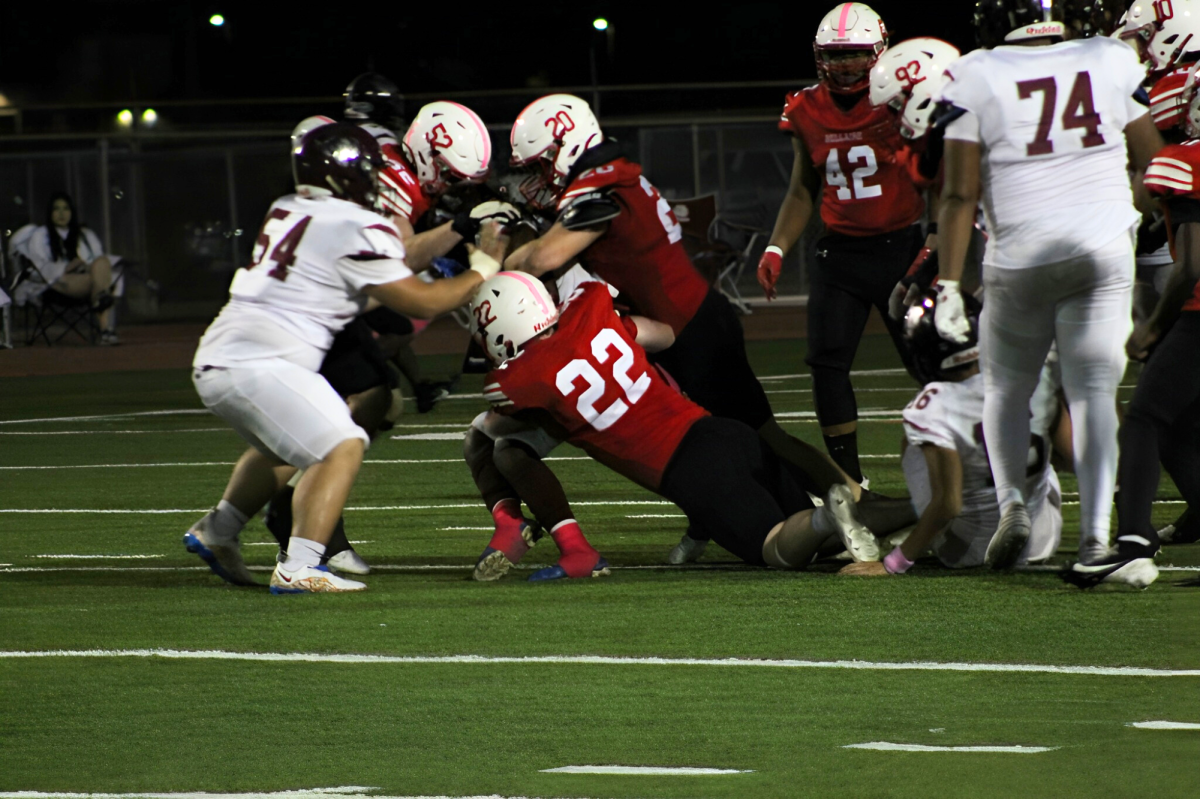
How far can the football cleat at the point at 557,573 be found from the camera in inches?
247

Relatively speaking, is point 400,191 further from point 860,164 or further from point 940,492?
point 940,492

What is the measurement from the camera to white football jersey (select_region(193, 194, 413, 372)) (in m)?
6.02

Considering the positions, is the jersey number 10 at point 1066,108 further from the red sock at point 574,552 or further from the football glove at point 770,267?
the football glove at point 770,267

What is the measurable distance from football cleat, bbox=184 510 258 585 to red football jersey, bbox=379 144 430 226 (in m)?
1.41

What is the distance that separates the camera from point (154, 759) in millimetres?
4043

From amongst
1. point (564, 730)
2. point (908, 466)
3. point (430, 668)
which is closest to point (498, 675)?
point (430, 668)

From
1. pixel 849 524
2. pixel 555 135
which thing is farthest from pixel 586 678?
pixel 555 135

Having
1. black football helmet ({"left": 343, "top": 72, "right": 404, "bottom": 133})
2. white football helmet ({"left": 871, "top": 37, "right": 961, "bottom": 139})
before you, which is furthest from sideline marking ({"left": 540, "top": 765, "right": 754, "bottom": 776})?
black football helmet ({"left": 343, "top": 72, "right": 404, "bottom": 133})

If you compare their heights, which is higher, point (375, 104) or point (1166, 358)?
point (375, 104)

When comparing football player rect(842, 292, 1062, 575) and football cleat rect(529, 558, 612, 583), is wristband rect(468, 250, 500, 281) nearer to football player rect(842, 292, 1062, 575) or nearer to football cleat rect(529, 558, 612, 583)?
football cleat rect(529, 558, 612, 583)

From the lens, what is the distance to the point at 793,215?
822cm

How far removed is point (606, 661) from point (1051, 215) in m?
1.89

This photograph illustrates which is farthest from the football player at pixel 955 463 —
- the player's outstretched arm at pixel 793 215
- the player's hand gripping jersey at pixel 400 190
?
the player's hand gripping jersey at pixel 400 190

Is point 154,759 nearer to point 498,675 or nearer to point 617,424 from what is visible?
point 498,675
